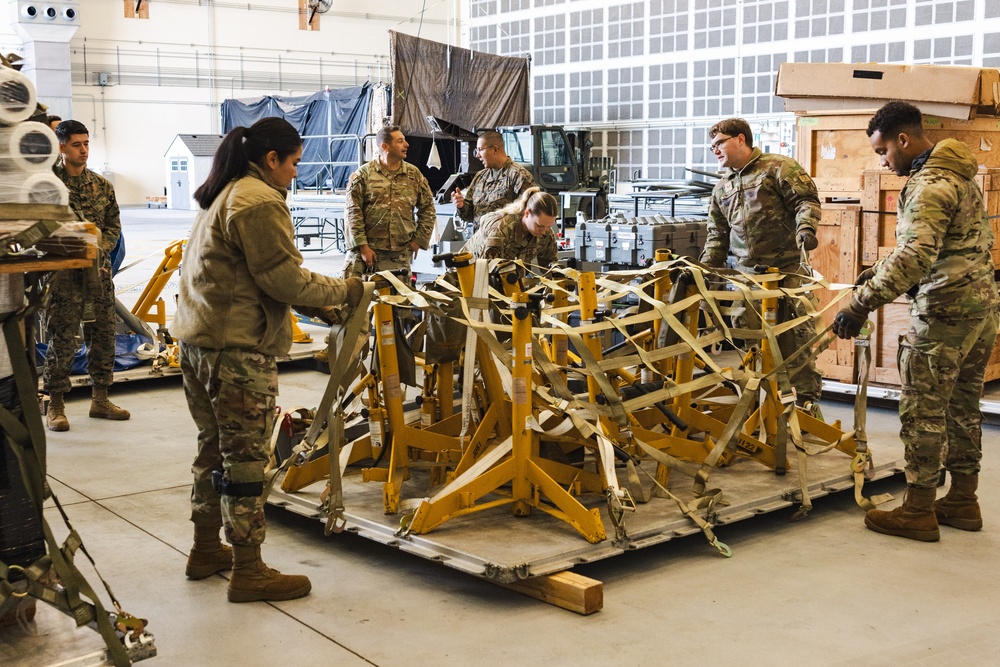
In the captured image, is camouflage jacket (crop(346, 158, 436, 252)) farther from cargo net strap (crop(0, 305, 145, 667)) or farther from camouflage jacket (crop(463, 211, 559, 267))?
cargo net strap (crop(0, 305, 145, 667))

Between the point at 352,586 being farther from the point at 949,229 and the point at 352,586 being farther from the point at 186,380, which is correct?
the point at 949,229

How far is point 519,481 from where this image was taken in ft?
14.0

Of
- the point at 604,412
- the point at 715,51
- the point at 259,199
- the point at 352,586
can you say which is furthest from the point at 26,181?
the point at 715,51

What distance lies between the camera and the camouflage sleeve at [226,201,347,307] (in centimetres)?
354

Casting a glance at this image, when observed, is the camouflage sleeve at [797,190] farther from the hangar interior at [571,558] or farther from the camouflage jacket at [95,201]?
the camouflage jacket at [95,201]

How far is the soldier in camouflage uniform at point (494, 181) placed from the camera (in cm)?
759

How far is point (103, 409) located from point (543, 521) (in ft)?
12.8

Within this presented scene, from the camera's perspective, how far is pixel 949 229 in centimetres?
443

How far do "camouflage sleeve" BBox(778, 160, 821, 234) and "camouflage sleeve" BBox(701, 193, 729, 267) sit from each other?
17.1 inches

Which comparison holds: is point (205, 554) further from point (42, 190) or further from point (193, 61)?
point (193, 61)

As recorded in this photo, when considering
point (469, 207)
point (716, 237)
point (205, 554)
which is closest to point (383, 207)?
point (469, 207)

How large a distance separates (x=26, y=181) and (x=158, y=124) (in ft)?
99.8

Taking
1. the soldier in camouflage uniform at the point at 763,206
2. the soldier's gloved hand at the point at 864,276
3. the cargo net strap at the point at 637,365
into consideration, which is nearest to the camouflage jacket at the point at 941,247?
the soldier's gloved hand at the point at 864,276

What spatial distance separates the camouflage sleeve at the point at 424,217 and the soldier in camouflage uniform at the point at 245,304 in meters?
3.70
